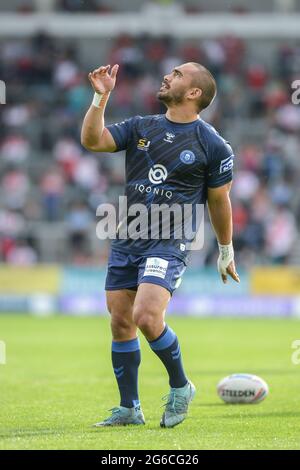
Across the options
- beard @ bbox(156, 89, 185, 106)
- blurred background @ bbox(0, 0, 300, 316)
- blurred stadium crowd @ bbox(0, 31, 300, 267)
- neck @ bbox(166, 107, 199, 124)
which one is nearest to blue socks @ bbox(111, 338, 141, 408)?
neck @ bbox(166, 107, 199, 124)

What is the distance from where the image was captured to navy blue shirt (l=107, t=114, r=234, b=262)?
8.20 metres

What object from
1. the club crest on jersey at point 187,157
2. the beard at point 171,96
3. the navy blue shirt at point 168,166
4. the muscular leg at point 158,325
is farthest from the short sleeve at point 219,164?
the muscular leg at point 158,325

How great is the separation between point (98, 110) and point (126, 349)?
185 cm

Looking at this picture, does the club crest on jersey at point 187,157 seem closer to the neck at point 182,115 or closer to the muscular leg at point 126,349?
the neck at point 182,115

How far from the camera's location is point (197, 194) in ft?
27.3

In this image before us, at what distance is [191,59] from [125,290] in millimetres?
22286

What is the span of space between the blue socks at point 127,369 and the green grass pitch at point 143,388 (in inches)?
10.1

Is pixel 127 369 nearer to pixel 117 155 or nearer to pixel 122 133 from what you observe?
pixel 122 133

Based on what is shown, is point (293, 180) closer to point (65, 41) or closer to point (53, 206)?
point (53, 206)

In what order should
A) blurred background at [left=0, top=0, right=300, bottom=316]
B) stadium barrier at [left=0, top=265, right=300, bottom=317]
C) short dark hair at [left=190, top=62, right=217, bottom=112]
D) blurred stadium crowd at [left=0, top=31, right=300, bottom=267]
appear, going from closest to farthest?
short dark hair at [left=190, top=62, right=217, bottom=112], stadium barrier at [left=0, top=265, right=300, bottom=317], blurred background at [left=0, top=0, right=300, bottom=316], blurred stadium crowd at [left=0, top=31, right=300, bottom=267]

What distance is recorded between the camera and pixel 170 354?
806 centimetres

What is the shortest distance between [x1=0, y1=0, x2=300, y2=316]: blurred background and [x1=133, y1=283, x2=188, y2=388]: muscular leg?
619 inches

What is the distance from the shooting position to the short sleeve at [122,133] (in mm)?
8203

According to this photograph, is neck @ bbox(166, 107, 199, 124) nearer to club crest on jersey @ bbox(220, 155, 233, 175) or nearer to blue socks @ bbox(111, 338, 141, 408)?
club crest on jersey @ bbox(220, 155, 233, 175)
